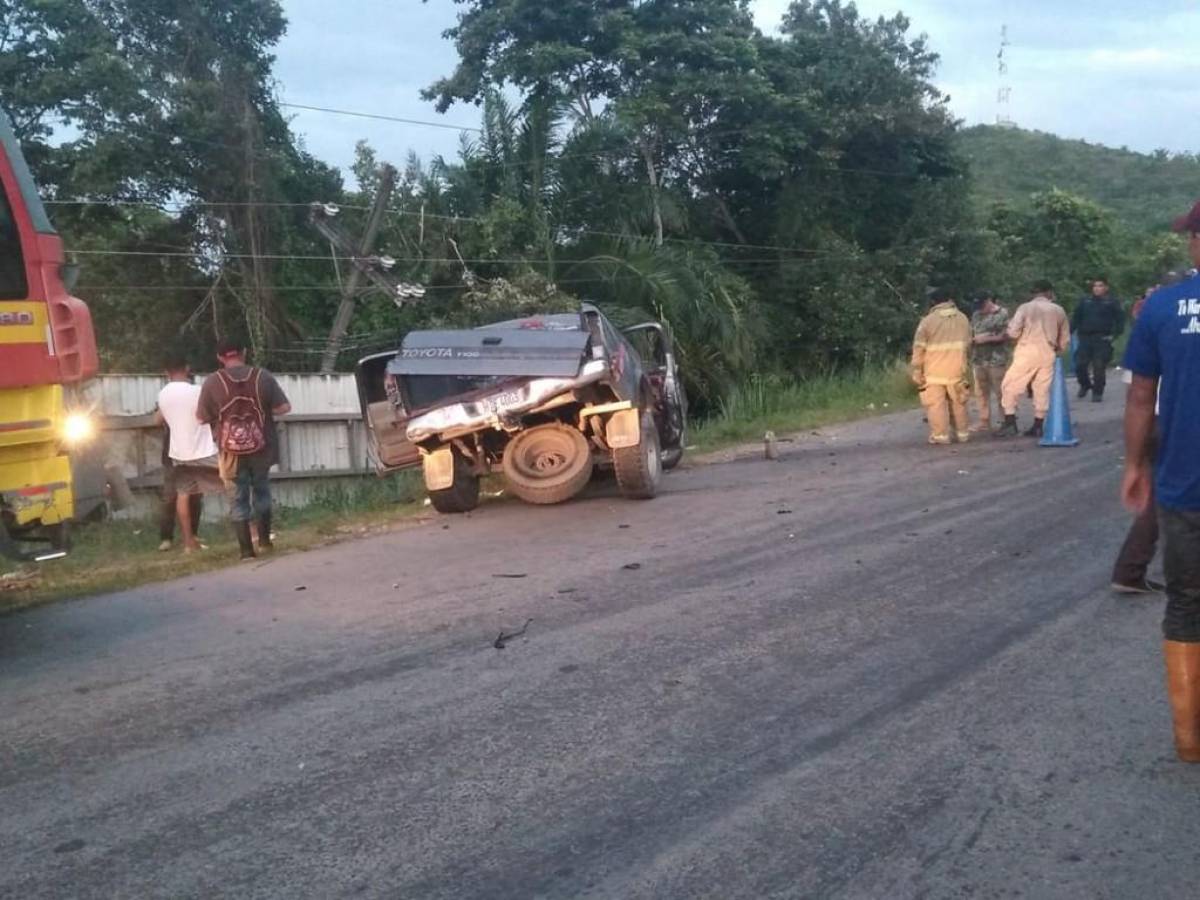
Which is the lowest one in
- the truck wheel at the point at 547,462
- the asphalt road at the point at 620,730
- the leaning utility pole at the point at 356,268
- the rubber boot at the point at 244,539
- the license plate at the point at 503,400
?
the asphalt road at the point at 620,730

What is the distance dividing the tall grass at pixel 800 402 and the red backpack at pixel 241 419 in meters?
8.35

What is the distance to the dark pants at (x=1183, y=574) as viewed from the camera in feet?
14.5

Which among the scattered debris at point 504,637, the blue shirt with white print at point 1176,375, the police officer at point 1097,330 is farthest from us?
the police officer at point 1097,330

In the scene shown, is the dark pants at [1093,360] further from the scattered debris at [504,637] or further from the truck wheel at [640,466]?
the scattered debris at [504,637]

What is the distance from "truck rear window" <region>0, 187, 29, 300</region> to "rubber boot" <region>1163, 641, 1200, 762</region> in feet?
19.5

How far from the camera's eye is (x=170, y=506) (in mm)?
11477

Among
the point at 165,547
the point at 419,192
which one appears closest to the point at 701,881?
the point at 165,547

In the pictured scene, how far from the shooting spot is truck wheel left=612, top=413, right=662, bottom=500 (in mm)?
11188

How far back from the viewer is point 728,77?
27734 mm

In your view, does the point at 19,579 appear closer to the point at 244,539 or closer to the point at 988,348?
the point at 244,539

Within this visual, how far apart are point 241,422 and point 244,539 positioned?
0.98 metres

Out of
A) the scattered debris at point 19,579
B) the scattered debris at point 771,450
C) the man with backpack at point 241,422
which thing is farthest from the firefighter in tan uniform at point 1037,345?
the scattered debris at point 19,579

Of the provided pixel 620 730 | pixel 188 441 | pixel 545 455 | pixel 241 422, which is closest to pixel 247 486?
pixel 241 422

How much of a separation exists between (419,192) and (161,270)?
520cm
